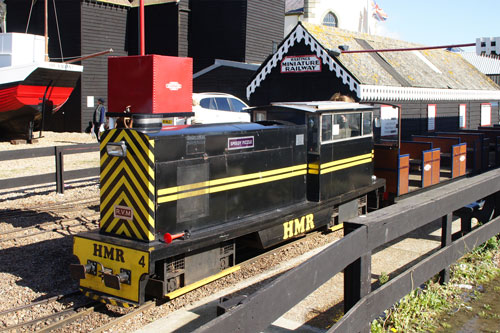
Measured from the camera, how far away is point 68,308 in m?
5.98

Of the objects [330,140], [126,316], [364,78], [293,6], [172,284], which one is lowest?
[126,316]

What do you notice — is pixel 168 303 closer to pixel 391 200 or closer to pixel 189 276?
pixel 189 276

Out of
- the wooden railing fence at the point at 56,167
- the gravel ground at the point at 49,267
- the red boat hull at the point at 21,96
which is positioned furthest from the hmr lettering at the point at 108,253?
the red boat hull at the point at 21,96

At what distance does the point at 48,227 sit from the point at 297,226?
455 centimetres

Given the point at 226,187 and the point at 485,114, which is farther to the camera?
the point at 485,114

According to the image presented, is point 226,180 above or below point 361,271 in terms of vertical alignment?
above

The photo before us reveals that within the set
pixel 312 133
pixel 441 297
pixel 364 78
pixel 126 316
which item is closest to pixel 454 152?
pixel 312 133

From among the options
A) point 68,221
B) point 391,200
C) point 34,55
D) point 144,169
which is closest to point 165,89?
point 68,221

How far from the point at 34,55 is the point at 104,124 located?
542 cm

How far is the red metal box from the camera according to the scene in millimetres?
14453

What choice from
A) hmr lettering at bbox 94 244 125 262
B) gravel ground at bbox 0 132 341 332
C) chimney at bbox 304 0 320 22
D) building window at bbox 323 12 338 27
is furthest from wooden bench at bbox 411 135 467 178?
building window at bbox 323 12 338 27

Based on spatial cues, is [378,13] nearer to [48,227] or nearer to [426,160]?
[426,160]

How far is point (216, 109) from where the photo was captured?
1778cm

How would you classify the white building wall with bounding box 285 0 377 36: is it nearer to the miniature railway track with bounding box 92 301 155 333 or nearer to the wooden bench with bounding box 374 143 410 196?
the wooden bench with bounding box 374 143 410 196
